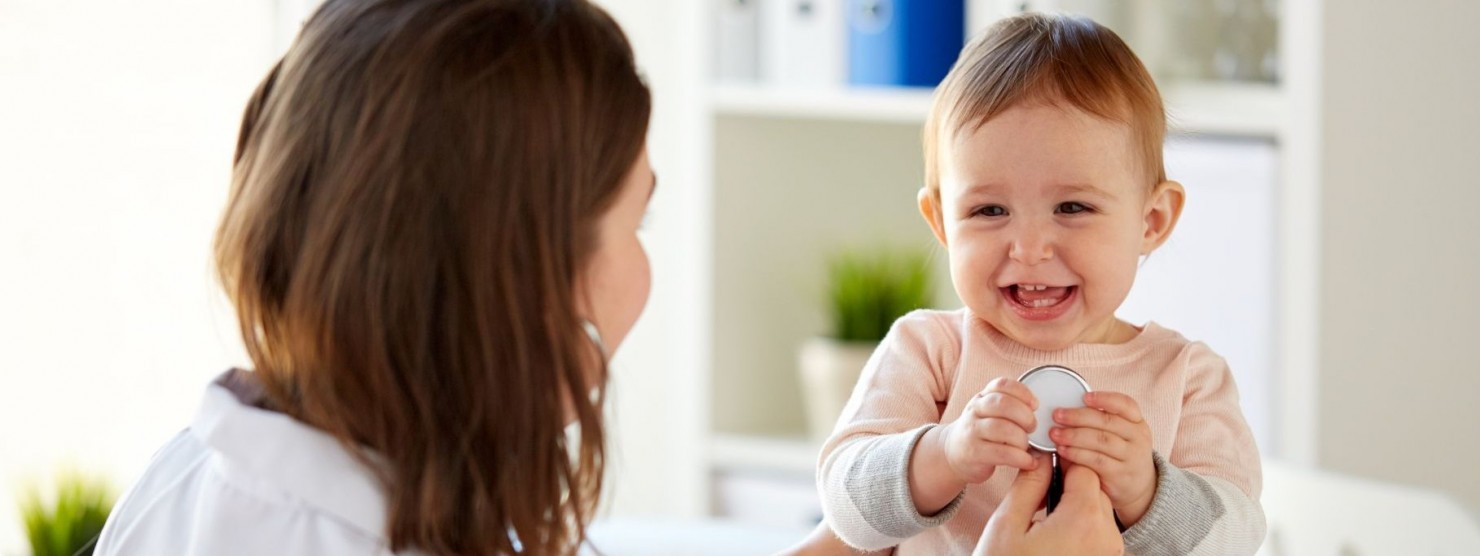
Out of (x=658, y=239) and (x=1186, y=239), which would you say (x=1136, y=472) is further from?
(x=658, y=239)

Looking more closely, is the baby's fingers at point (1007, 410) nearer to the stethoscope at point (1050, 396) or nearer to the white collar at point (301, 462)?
the stethoscope at point (1050, 396)

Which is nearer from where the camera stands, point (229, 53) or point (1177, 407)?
point (1177, 407)

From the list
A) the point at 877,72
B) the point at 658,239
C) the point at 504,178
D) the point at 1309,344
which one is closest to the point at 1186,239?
the point at 1309,344

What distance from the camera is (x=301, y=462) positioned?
101cm

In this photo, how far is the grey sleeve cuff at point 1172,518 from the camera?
0.98 meters

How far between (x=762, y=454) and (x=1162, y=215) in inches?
66.1

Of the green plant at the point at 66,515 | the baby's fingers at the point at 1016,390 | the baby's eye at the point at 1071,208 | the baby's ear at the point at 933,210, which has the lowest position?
the green plant at the point at 66,515

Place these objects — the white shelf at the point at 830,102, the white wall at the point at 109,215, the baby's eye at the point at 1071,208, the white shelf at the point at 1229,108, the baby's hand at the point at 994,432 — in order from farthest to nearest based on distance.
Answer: the white shelf at the point at 830,102, the white wall at the point at 109,215, the white shelf at the point at 1229,108, the baby's eye at the point at 1071,208, the baby's hand at the point at 994,432

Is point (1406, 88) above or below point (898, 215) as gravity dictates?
above

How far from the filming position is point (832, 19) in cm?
266

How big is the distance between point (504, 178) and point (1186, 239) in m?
1.52

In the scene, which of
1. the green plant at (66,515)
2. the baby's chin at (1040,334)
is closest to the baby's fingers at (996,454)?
the baby's chin at (1040,334)

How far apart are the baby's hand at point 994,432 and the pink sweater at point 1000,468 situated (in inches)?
2.0

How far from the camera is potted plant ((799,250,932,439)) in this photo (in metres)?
2.68
